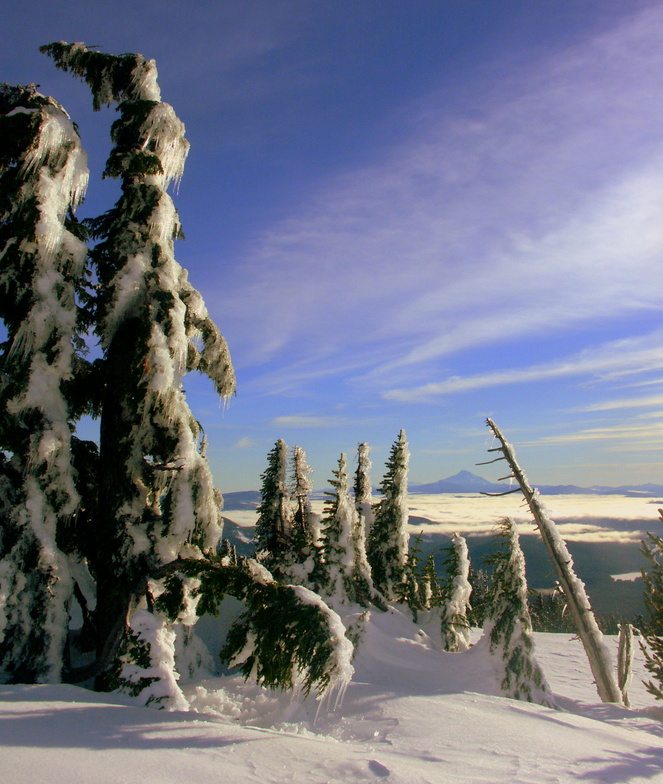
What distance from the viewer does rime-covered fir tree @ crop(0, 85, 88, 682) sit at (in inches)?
294

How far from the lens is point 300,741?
5.25 meters

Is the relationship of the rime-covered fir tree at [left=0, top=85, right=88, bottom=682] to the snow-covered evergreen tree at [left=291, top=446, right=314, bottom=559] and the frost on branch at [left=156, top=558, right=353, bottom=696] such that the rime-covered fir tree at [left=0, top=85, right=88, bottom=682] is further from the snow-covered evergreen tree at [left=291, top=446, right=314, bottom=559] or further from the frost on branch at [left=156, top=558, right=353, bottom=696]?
the snow-covered evergreen tree at [left=291, top=446, right=314, bottom=559]

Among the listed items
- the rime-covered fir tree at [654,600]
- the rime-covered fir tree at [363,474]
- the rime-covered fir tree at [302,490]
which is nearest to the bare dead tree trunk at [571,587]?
the rime-covered fir tree at [654,600]

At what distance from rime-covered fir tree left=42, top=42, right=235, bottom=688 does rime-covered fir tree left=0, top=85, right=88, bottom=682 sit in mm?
666

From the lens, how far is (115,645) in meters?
8.10

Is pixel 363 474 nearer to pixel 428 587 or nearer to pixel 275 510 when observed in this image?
pixel 275 510

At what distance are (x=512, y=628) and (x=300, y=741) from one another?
16.4 meters

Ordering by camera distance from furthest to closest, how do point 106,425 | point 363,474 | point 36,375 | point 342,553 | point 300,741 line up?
point 363,474 → point 342,553 → point 106,425 → point 36,375 → point 300,741

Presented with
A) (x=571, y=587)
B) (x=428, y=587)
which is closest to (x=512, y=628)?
(x=571, y=587)

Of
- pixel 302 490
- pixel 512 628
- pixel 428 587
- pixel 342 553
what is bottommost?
pixel 428 587

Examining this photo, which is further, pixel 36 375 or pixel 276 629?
pixel 36 375

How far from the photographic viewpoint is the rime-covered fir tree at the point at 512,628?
18.2 m

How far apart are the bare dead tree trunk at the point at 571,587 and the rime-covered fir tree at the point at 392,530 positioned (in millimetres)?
13572

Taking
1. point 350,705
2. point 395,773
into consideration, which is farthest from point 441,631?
point 395,773
